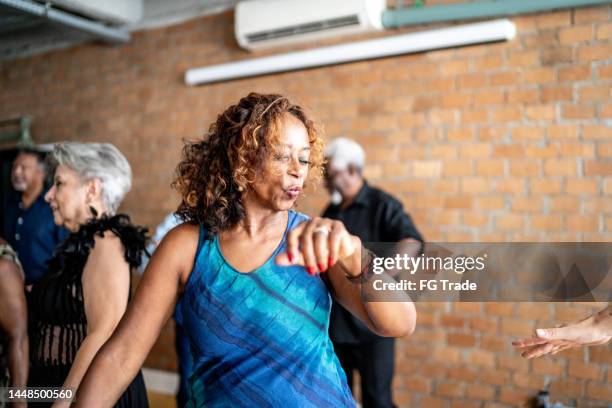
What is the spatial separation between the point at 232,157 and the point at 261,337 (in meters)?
0.37

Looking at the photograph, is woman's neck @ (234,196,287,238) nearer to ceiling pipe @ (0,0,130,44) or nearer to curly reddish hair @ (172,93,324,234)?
curly reddish hair @ (172,93,324,234)

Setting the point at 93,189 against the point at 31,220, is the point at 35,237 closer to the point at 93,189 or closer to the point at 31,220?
the point at 31,220

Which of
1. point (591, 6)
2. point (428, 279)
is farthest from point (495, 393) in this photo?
point (428, 279)

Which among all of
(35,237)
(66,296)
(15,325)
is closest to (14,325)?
(15,325)

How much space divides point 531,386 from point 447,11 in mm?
2009

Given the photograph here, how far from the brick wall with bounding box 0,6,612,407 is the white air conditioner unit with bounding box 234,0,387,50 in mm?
236

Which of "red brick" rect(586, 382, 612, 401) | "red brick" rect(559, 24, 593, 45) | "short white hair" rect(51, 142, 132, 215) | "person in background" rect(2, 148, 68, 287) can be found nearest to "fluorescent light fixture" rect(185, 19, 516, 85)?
"red brick" rect(559, 24, 593, 45)

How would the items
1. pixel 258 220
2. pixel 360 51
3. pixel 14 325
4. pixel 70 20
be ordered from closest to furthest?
pixel 258 220 < pixel 14 325 < pixel 360 51 < pixel 70 20

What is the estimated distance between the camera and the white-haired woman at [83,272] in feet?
6.01

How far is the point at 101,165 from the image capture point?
→ 2127mm

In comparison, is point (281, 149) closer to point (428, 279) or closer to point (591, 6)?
point (428, 279)

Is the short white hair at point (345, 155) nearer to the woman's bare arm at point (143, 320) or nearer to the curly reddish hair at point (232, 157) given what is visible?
the curly reddish hair at point (232, 157)

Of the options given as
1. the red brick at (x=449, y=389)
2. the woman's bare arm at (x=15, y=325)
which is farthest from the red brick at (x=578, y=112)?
the woman's bare arm at (x=15, y=325)

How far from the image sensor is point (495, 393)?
345 centimetres
